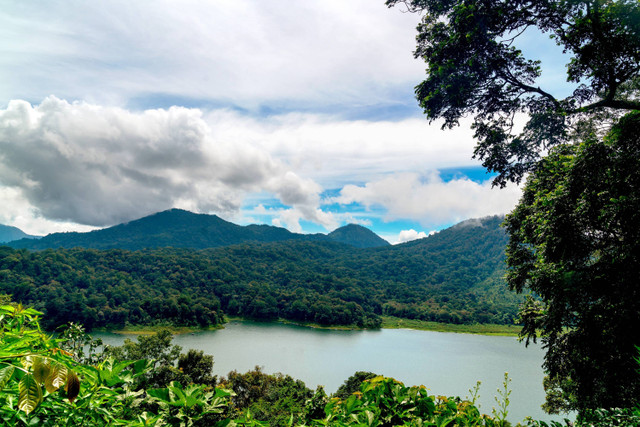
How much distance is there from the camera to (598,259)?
5344mm

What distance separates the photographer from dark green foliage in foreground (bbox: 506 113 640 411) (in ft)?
15.0

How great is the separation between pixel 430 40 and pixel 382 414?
6.76 metres

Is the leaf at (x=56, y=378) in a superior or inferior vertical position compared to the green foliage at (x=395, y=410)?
superior

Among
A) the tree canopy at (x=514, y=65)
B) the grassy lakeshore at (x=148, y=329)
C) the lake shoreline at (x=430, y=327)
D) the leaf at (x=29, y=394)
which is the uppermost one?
the tree canopy at (x=514, y=65)

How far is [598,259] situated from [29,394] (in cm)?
719

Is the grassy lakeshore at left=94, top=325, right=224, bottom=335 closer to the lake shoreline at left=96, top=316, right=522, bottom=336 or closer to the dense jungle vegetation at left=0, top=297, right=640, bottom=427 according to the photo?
the lake shoreline at left=96, top=316, right=522, bottom=336

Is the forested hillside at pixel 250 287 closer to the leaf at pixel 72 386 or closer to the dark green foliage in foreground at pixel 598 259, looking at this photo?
the leaf at pixel 72 386

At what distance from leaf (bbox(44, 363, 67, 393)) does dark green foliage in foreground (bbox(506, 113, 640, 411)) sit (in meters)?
6.03

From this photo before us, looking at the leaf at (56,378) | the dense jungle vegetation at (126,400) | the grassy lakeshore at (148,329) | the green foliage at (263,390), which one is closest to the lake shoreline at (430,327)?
the grassy lakeshore at (148,329)

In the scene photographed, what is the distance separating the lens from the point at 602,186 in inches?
190

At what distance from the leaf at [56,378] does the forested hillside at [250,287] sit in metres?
57.2

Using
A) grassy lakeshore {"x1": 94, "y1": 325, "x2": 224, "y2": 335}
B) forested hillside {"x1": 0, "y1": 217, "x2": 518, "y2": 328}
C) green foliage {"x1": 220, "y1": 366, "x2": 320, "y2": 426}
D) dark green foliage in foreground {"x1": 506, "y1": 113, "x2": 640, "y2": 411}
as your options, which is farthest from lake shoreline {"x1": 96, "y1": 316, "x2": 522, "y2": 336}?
dark green foliage in foreground {"x1": 506, "y1": 113, "x2": 640, "y2": 411}

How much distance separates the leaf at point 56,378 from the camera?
88 centimetres

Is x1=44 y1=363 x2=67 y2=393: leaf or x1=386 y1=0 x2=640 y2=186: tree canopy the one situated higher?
x1=386 y1=0 x2=640 y2=186: tree canopy
